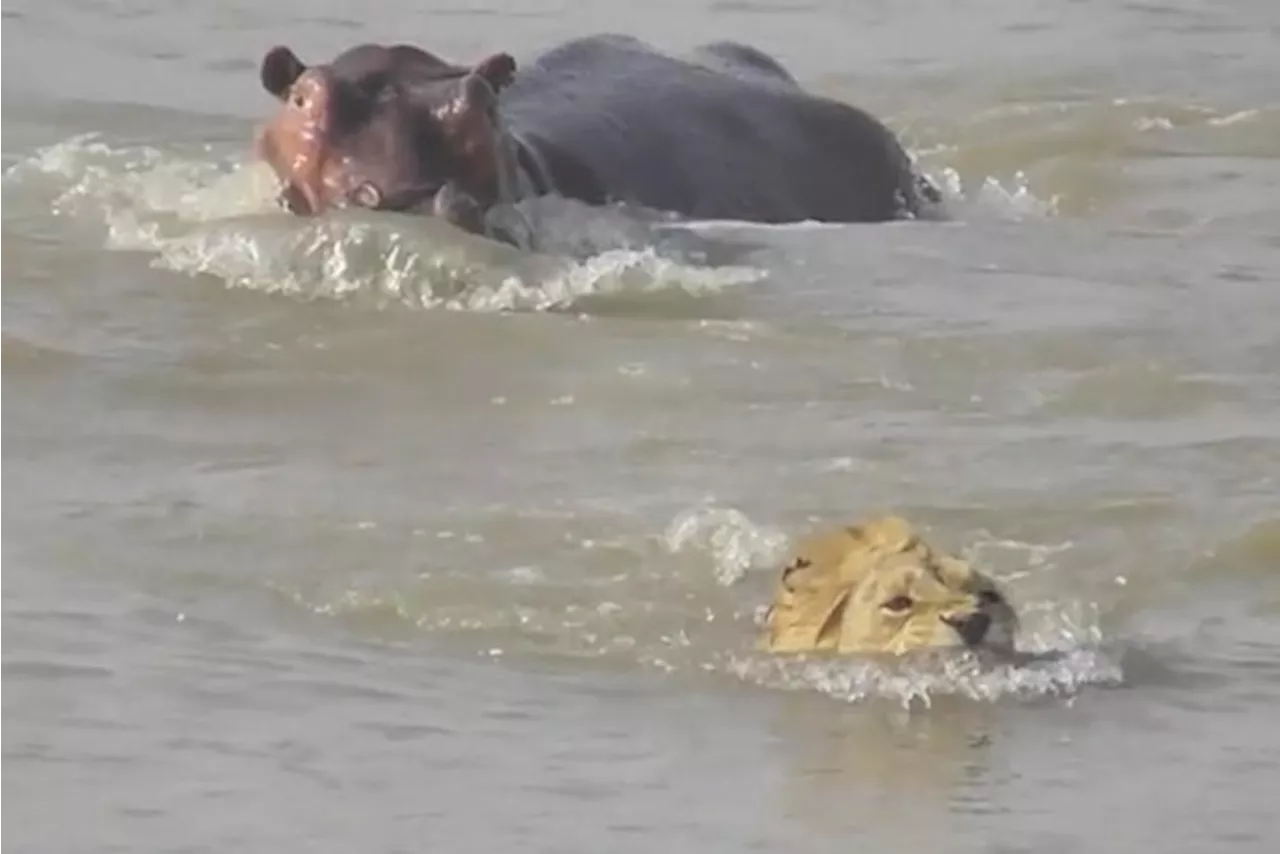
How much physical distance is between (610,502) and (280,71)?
2.78 metres

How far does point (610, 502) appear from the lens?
7.74m

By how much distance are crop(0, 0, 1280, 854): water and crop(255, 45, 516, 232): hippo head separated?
0.12 metres

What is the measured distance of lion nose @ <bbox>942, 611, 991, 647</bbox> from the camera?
641cm

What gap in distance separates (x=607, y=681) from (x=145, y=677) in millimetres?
790

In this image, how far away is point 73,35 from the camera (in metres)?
14.6

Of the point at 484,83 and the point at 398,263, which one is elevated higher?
the point at 484,83

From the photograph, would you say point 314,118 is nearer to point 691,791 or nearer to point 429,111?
point 429,111

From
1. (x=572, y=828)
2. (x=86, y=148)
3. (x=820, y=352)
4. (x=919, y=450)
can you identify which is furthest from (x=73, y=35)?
(x=572, y=828)

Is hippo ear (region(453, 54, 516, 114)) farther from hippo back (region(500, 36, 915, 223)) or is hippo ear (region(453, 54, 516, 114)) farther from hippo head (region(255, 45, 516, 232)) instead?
hippo back (region(500, 36, 915, 223))

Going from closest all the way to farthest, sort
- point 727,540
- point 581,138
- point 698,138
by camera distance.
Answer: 1. point 727,540
2. point 581,138
3. point 698,138

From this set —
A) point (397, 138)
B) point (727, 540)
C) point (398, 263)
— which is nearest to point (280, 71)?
point (397, 138)

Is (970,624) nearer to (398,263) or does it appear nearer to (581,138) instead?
(398,263)

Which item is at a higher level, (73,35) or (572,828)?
(572,828)

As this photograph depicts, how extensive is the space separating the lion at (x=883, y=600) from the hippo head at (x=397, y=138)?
3.41 m
